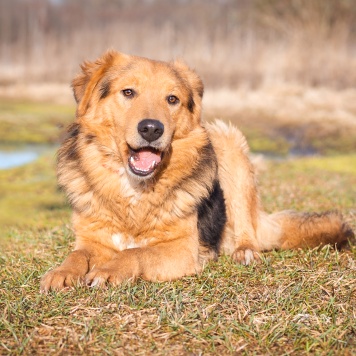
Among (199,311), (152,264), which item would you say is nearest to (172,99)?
(152,264)

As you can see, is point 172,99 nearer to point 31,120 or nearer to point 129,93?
point 129,93

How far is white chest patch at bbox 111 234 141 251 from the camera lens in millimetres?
4527

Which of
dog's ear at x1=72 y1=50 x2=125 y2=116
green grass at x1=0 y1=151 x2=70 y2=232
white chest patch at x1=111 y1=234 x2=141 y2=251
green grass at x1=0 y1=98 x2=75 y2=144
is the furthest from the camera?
green grass at x1=0 y1=98 x2=75 y2=144

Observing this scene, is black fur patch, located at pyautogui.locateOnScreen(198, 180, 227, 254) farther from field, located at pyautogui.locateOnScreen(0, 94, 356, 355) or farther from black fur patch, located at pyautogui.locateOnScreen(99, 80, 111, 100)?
black fur patch, located at pyautogui.locateOnScreen(99, 80, 111, 100)

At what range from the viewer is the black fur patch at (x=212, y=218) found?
4910 millimetres

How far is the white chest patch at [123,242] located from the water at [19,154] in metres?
8.86

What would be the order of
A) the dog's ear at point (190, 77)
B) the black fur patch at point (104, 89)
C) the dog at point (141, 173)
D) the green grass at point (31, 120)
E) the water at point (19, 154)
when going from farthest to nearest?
the green grass at point (31, 120)
the water at point (19, 154)
the dog's ear at point (190, 77)
the black fur patch at point (104, 89)
the dog at point (141, 173)

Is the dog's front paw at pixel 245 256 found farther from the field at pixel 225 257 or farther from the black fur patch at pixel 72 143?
the black fur patch at pixel 72 143

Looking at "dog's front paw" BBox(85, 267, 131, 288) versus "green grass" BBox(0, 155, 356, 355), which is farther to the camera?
"dog's front paw" BBox(85, 267, 131, 288)

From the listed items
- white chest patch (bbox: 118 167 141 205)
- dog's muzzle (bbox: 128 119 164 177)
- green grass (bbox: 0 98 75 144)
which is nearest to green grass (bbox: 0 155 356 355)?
white chest patch (bbox: 118 167 141 205)

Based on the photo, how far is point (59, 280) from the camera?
381 centimetres

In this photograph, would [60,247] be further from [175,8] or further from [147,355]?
[175,8]

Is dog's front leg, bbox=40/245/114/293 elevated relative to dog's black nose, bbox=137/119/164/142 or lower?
lower

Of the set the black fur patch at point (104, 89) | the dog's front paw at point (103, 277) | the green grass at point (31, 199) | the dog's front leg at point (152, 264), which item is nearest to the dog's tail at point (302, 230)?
the dog's front leg at point (152, 264)
